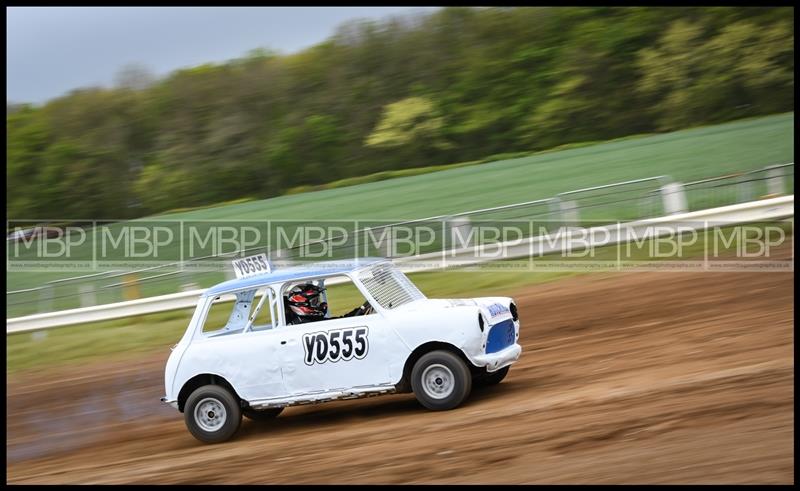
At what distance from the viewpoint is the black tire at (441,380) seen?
25.5ft

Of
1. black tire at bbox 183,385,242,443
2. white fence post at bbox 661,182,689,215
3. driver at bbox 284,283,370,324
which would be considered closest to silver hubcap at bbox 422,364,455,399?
driver at bbox 284,283,370,324

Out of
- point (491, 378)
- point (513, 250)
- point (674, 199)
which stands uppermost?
point (674, 199)

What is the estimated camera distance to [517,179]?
71.7 feet

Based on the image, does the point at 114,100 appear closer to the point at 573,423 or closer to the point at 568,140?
the point at 568,140

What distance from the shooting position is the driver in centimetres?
841

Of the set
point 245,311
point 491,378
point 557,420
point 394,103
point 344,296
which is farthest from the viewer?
point 394,103

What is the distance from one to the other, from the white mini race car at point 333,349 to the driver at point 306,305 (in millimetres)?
34

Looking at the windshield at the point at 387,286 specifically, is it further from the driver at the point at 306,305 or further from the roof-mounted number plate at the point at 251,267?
the roof-mounted number plate at the point at 251,267

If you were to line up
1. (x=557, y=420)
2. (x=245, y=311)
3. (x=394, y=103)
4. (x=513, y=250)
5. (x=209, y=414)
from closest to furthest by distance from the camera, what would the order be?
(x=557, y=420) < (x=209, y=414) < (x=245, y=311) < (x=513, y=250) < (x=394, y=103)

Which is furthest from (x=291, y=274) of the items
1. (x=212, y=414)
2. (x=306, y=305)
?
(x=212, y=414)

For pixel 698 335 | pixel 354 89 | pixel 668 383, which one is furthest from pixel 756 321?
pixel 354 89

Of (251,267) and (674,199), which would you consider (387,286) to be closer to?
(251,267)

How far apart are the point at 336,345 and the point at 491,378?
171cm

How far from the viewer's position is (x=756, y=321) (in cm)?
982
